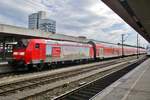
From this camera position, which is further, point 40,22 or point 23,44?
point 40,22

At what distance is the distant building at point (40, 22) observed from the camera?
1895 inches

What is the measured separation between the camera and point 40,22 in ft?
171

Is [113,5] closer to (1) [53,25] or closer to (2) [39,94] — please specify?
(2) [39,94]

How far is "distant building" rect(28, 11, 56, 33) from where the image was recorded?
48138mm

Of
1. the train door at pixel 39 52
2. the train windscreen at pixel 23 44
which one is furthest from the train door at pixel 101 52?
the train windscreen at pixel 23 44

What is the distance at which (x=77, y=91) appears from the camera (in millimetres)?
11641

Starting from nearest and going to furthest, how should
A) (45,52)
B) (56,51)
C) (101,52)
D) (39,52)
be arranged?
(39,52) → (45,52) → (56,51) → (101,52)

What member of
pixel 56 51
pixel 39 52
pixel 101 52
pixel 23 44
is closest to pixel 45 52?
pixel 39 52

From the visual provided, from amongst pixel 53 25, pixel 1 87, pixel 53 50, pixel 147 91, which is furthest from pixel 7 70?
pixel 53 25

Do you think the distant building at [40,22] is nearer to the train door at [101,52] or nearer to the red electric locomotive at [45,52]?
the train door at [101,52]

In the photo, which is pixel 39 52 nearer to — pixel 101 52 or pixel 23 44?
pixel 23 44

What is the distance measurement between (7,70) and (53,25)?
1664 inches

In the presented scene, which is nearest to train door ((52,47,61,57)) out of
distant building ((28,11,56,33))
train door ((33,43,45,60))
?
train door ((33,43,45,60))

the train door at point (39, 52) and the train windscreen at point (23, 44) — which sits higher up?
the train windscreen at point (23, 44)
